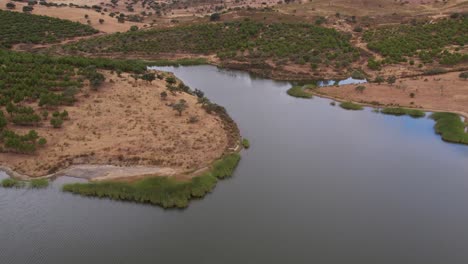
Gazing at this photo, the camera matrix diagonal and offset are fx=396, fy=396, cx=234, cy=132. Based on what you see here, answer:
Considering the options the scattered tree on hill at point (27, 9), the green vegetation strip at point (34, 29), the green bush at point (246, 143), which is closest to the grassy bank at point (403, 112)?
the green bush at point (246, 143)

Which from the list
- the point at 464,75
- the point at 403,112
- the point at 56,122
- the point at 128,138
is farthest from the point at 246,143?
the point at 464,75

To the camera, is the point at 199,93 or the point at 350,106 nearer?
the point at 350,106

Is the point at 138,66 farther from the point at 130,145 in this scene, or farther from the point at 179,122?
the point at 130,145

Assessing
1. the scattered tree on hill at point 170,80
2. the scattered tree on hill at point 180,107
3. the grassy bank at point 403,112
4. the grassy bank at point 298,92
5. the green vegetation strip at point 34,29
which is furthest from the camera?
the green vegetation strip at point 34,29

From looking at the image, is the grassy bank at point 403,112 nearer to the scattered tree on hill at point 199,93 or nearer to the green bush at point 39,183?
the scattered tree on hill at point 199,93

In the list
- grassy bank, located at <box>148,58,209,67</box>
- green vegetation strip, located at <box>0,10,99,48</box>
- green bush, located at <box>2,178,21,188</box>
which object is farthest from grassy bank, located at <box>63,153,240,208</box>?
green vegetation strip, located at <box>0,10,99,48</box>

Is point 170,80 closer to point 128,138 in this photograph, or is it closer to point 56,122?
point 128,138

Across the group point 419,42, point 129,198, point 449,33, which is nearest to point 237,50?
point 419,42

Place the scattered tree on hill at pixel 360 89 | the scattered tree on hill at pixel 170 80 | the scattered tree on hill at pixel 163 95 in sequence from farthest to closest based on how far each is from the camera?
the scattered tree on hill at pixel 170 80 < the scattered tree on hill at pixel 360 89 < the scattered tree on hill at pixel 163 95
